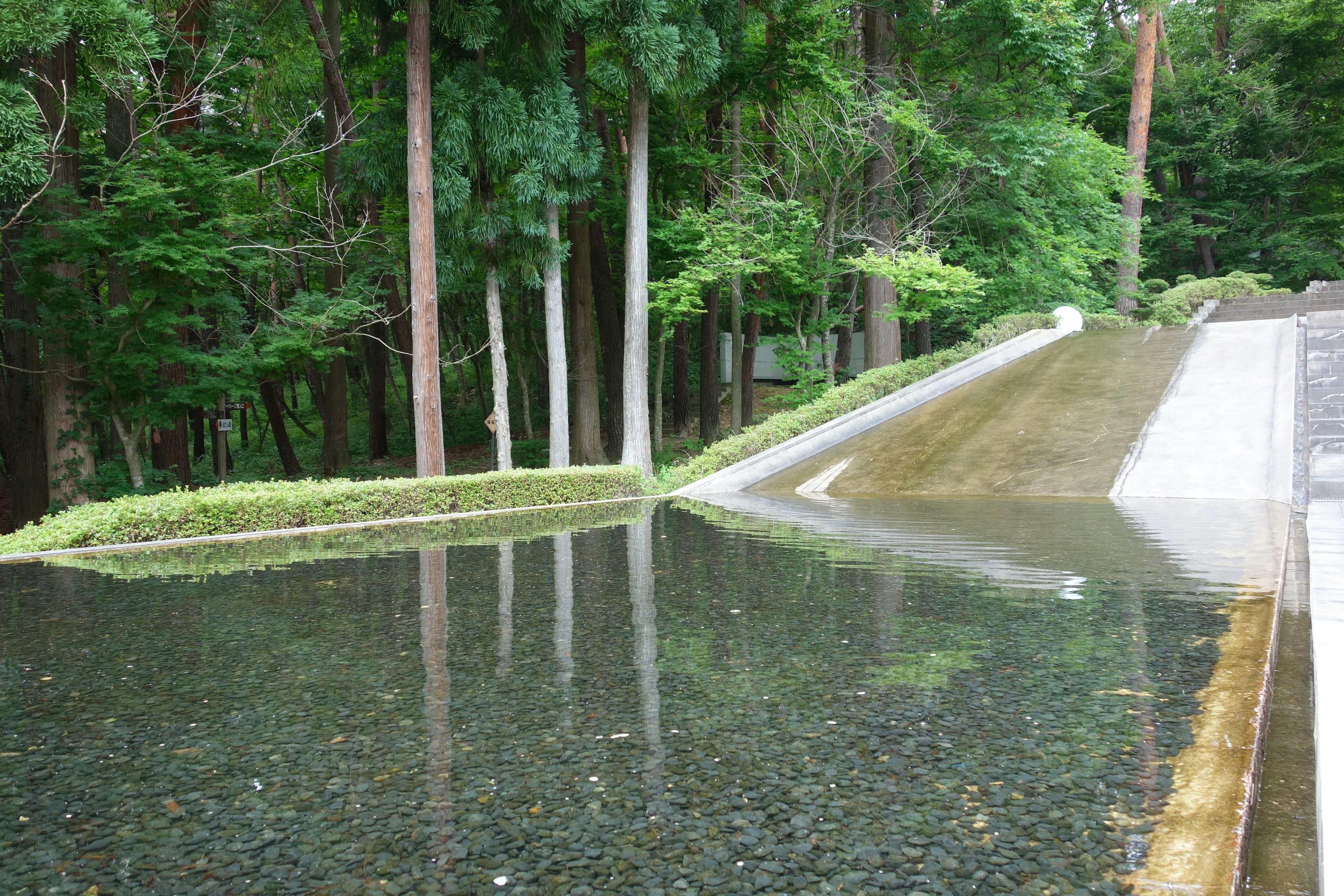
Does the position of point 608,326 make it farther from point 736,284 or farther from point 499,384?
point 499,384

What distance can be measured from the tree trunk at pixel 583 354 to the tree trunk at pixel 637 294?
2319 mm

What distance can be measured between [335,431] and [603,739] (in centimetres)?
2038

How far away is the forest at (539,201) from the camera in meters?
14.1

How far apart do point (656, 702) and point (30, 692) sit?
294 centimetres

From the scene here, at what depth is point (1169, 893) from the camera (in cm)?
219

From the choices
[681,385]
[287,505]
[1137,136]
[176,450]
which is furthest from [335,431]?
[1137,136]

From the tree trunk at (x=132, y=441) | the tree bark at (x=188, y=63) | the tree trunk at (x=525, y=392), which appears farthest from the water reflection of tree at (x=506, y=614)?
the tree trunk at (x=525, y=392)

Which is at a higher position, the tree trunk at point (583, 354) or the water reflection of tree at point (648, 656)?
the tree trunk at point (583, 354)

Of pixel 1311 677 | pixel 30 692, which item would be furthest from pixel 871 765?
pixel 30 692

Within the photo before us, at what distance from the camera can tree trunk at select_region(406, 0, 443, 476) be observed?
13.4 m

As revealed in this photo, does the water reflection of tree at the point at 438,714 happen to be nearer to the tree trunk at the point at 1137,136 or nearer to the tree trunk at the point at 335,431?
the tree trunk at the point at 335,431

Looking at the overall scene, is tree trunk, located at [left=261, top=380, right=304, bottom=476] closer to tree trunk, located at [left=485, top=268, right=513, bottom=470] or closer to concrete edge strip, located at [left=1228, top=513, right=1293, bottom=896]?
tree trunk, located at [left=485, top=268, right=513, bottom=470]

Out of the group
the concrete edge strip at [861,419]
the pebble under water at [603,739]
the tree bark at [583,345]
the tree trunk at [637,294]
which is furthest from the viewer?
the tree bark at [583,345]

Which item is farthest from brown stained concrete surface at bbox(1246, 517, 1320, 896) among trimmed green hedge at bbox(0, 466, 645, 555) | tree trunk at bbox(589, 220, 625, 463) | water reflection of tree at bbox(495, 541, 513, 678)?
tree trunk at bbox(589, 220, 625, 463)
